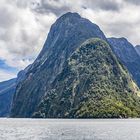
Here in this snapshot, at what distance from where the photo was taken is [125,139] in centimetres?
15425

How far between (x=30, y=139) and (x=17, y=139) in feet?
17.8

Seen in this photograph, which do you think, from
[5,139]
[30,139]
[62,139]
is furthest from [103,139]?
[5,139]

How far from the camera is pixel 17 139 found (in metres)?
155

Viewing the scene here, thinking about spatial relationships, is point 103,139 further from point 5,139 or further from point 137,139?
point 5,139

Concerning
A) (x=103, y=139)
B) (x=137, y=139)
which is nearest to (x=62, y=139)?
(x=103, y=139)

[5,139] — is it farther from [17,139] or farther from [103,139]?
[103,139]

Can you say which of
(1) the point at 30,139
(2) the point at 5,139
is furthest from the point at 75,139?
(2) the point at 5,139

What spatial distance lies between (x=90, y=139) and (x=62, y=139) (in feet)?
38.5

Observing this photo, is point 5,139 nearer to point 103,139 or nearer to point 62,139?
point 62,139

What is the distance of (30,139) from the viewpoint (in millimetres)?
154250

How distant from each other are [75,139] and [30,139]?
1874 cm

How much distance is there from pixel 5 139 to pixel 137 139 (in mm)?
54784

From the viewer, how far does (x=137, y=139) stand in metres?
155

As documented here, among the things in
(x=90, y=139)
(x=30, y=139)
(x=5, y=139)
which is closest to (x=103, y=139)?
(x=90, y=139)
